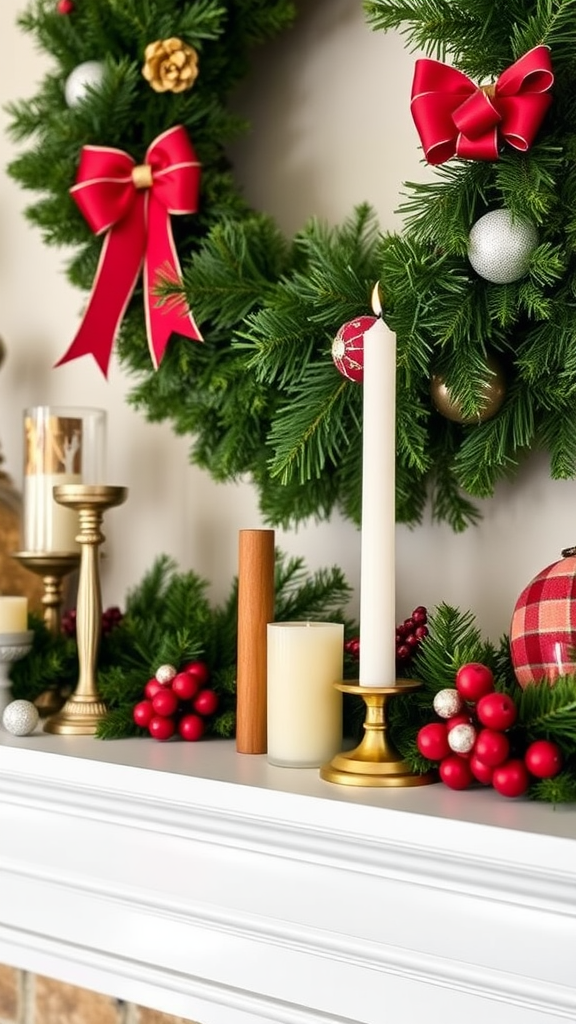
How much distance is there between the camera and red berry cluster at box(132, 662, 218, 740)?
0.91 meters

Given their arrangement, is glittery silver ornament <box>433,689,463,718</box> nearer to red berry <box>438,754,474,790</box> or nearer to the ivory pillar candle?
red berry <box>438,754,474,790</box>

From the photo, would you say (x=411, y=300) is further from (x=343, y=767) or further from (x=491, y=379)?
(x=343, y=767)

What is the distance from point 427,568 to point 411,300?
27cm

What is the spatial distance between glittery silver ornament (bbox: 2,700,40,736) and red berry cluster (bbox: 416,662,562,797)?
14.9 inches

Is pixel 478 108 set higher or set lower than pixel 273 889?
higher

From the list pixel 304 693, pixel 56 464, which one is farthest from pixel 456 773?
pixel 56 464

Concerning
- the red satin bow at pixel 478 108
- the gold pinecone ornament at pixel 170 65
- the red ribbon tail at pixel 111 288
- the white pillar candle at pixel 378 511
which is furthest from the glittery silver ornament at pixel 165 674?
the gold pinecone ornament at pixel 170 65

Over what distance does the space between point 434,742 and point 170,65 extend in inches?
28.2

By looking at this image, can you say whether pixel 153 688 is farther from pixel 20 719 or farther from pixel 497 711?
pixel 497 711

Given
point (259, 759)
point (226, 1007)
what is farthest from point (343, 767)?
point (226, 1007)

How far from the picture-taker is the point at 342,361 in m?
0.87

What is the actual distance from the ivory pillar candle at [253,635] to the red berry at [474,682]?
201 mm

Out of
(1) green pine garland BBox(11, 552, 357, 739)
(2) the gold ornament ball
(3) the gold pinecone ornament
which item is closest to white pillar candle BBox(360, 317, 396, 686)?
(2) the gold ornament ball

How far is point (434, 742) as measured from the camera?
0.73 metres
